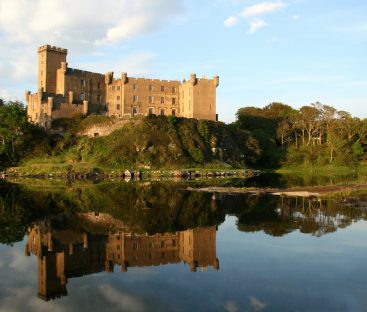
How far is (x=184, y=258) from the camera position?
48.6ft

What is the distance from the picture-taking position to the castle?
76.3m

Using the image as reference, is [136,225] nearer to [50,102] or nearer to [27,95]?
[50,102]

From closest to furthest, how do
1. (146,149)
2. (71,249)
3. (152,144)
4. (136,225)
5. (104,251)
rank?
(104,251)
(71,249)
(136,225)
(146,149)
(152,144)

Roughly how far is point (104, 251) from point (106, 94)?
69782mm

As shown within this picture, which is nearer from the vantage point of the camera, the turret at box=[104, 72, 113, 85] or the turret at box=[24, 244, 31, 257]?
the turret at box=[24, 244, 31, 257]

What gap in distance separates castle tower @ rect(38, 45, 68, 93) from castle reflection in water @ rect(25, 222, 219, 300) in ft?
207

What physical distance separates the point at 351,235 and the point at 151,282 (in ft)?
32.5

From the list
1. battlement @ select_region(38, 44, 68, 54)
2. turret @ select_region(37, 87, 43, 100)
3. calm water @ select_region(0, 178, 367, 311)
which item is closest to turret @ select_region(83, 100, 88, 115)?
turret @ select_region(37, 87, 43, 100)

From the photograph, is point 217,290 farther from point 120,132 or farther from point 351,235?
point 120,132

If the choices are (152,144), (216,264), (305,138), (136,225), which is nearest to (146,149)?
(152,144)

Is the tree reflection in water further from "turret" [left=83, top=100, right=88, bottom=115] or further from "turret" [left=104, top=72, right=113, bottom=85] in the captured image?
"turret" [left=104, top=72, right=113, bottom=85]

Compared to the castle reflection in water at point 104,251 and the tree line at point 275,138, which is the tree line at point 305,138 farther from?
the castle reflection in water at point 104,251

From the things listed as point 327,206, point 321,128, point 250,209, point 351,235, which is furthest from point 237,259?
point 321,128

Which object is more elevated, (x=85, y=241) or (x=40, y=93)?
(x=40, y=93)
